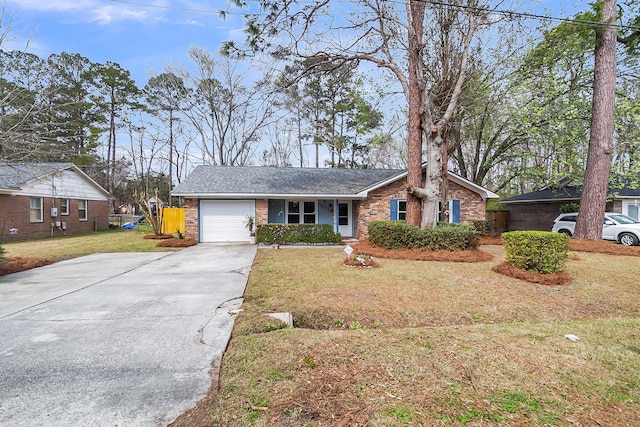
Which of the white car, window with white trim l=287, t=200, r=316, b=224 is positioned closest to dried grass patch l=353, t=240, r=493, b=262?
window with white trim l=287, t=200, r=316, b=224

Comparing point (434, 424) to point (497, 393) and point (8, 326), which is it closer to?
point (497, 393)

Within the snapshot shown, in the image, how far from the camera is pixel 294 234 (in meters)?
12.4

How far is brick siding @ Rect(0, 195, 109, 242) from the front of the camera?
14.0 m

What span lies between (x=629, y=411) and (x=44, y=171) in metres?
10.7

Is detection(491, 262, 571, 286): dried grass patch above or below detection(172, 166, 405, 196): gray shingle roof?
below

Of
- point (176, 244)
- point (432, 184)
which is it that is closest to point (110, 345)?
point (176, 244)

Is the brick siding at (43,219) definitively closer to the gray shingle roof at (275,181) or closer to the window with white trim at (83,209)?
the window with white trim at (83,209)

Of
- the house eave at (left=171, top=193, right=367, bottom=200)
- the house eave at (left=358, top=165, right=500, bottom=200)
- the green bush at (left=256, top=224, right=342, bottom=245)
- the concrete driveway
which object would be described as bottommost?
the concrete driveway

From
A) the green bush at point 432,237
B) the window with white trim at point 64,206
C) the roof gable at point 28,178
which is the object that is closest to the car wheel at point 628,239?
the green bush at point 432,237

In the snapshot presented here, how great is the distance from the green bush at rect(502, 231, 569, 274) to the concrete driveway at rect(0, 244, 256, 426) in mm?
5827

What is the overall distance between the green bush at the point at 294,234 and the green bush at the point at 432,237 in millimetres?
3136

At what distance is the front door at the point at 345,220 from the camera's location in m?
15.1

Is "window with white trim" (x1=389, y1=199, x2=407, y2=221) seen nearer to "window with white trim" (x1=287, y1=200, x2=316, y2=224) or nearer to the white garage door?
"window with white trim" (x1=287, y1=200, x2=316, y2=224)

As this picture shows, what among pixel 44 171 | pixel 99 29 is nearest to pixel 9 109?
pixel 44 171
